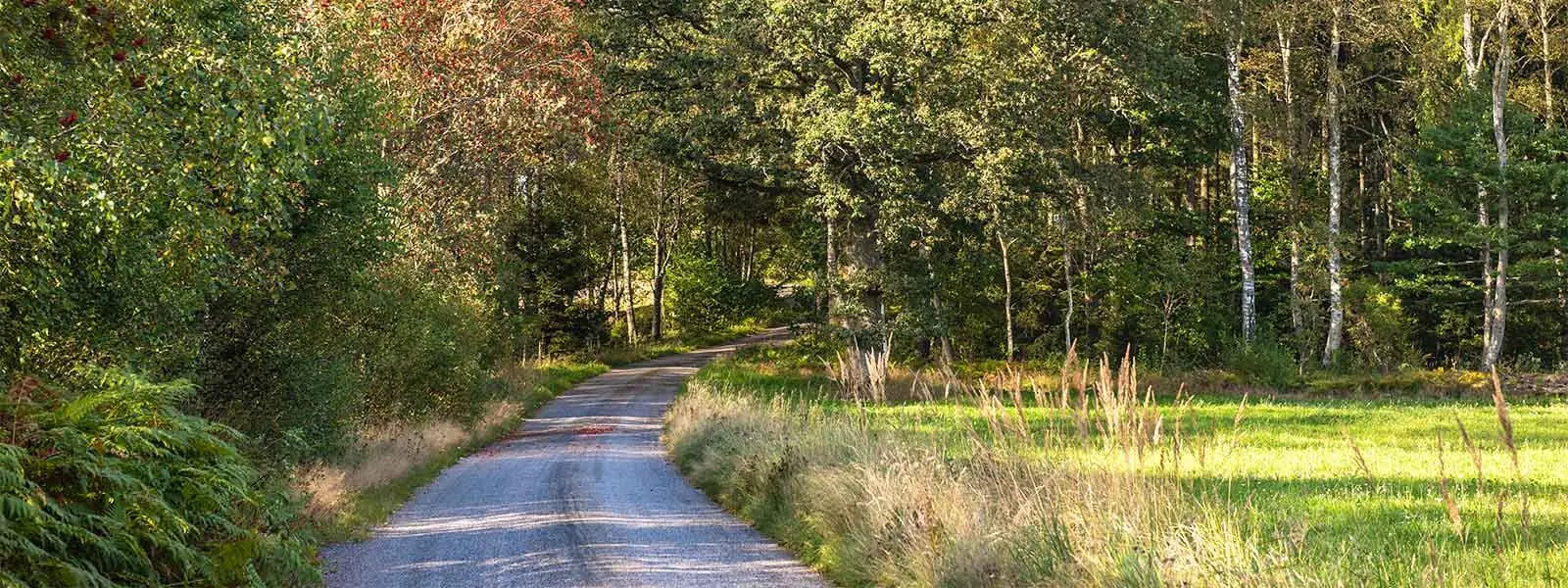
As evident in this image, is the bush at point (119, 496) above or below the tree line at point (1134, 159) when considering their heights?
below

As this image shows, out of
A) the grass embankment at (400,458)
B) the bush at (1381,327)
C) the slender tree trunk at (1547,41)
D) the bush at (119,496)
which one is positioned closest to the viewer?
the bush at (119,496)

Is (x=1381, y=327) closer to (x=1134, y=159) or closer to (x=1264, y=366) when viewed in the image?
(x=1264, y=366)

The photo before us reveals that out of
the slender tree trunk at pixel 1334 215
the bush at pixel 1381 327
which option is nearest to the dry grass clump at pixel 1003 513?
the slender tree trunk at pixel 1334 215

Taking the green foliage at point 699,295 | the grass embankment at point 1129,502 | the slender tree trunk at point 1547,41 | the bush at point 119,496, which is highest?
the slender tree trunk at point 1547,41

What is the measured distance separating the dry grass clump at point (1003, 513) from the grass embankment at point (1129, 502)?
2cm

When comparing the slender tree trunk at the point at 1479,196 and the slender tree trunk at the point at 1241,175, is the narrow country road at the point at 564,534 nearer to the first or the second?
the slender tree trunk at the point at 1241,175

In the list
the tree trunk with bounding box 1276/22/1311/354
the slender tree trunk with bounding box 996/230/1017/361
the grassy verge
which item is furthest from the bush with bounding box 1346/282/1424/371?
the grassy verge

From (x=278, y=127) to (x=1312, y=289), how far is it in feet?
120

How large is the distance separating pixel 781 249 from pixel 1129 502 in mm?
55342

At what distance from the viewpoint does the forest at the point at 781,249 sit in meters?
7.34

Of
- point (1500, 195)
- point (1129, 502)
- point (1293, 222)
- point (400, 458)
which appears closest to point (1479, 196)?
point (1500, 195)

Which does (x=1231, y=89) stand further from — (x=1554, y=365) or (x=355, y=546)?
(x=355, y=546)

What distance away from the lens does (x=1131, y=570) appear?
6.49 metres

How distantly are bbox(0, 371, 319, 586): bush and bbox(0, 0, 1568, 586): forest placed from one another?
0.03 m
